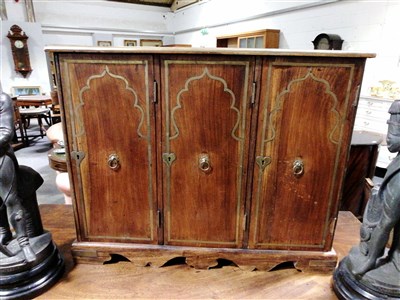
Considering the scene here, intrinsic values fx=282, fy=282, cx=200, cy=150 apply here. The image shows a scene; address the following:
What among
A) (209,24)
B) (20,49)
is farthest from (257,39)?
(20,49)

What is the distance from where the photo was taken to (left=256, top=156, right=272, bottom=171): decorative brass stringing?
3.75 ft

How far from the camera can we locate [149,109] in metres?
1.11

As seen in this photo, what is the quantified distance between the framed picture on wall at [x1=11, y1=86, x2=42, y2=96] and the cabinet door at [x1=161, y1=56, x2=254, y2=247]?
7.10m

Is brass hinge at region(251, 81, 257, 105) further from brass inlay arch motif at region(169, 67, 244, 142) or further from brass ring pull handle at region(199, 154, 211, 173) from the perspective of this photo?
brass ring pull handle at region(199, 154, 211, 173)

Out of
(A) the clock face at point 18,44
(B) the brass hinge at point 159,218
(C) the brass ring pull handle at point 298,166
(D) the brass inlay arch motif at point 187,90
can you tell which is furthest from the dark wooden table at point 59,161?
(A) the clock face at point 18,44

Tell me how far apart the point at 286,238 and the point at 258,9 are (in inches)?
204

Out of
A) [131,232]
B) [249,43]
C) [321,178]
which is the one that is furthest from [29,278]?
[249,43]

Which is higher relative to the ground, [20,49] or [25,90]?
[20,49]

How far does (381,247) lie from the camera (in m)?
1.03

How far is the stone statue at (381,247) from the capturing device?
37.7 inches

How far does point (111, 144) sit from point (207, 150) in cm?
39

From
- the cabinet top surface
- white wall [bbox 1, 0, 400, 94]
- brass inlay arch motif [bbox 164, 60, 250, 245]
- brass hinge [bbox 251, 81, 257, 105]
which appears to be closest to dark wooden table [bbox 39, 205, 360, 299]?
brass inlay arch motif [bbox 164, 60, 250, 245]

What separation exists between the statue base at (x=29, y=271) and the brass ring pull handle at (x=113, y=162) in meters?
0.43

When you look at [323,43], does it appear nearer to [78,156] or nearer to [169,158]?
[169,158]
